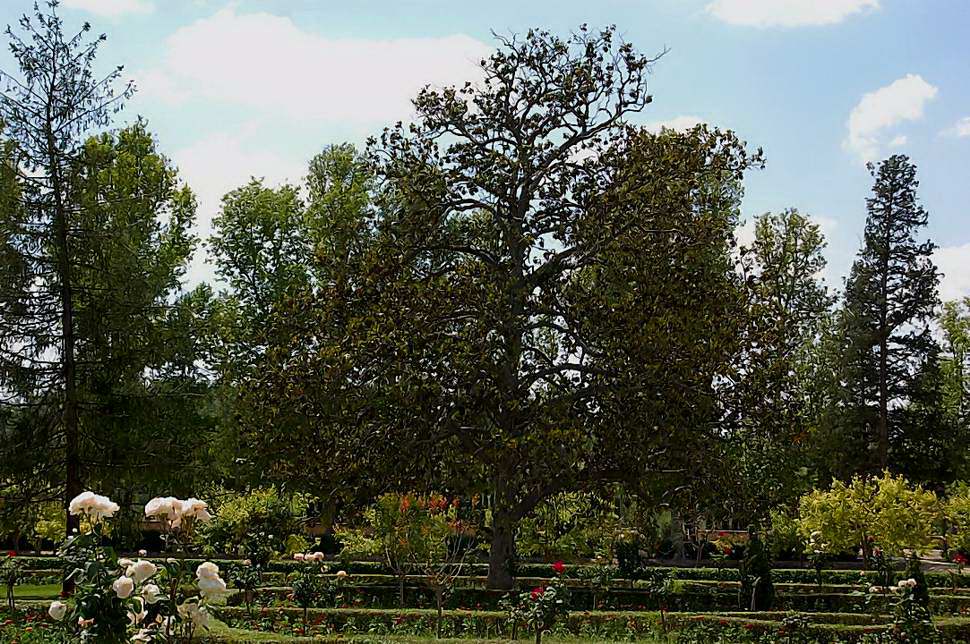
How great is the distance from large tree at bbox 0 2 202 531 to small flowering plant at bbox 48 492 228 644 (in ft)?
32.9

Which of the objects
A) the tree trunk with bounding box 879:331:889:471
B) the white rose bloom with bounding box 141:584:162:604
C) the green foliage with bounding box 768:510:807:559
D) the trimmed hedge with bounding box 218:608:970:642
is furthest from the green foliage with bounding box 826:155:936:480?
the white rose bloom with bounding box 141:584:162:604

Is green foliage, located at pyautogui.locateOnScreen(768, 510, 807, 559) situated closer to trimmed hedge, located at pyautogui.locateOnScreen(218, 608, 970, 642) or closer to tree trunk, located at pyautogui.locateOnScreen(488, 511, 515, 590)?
tree trunk, located at pyautogui.locateOnScreen(488, 511, 515, 590)

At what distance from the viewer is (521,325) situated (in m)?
15.8

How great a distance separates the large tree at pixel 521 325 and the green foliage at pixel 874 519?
445cm

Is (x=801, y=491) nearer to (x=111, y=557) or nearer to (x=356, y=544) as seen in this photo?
(x=356, y=544)

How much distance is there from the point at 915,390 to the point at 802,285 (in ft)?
18.2

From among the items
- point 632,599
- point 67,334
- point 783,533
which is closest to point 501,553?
point 632,599

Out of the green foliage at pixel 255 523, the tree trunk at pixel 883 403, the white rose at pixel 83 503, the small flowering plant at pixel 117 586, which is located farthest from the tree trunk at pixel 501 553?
Answer: the tree trunk at pixel 883 403

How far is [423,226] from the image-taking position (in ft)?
54.4

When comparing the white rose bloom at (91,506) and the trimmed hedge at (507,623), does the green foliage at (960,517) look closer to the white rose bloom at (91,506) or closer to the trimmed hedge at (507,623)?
the trimmed hedge at (507,623)

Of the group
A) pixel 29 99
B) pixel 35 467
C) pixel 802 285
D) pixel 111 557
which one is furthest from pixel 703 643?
pixel 802 285

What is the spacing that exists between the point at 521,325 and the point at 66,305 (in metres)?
7.99

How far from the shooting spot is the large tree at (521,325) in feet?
50.2

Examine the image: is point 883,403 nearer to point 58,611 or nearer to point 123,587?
point 58,611
